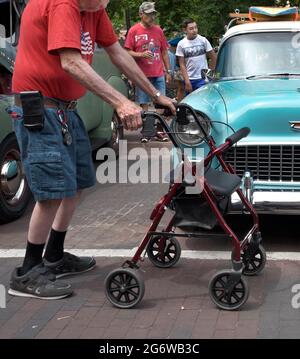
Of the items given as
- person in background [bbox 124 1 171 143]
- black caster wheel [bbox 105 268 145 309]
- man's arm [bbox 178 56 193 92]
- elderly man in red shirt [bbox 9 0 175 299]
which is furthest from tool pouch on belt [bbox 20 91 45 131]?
man's arm [bbox 178 56 193 92]

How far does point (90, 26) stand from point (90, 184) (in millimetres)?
1078

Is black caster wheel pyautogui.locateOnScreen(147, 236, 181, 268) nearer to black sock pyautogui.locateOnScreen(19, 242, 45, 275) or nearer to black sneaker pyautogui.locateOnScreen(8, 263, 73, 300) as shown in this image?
black sneaker pyautogui.locateOnScreen(8, 263, 73, 300)

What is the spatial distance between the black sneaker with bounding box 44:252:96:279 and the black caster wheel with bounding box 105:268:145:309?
70 centimetres

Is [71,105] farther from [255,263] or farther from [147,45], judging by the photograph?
[147,45]

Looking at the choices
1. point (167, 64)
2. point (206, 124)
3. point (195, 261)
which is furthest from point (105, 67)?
point (195, 261)

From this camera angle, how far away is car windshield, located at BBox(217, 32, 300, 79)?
21.5 ft

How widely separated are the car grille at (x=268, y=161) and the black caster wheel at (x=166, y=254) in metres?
0.85

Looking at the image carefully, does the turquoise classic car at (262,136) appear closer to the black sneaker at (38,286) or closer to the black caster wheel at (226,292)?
the black caster wheel at (226,292)

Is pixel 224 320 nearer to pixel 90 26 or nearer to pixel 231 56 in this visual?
pixel 90 26

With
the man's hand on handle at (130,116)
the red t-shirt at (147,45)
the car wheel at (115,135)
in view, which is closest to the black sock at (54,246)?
the man's hand on handle at (130,116)

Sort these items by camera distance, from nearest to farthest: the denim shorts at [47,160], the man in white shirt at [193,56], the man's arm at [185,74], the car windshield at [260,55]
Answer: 1. the denim shorts at [47,160]
2. the car windshield at [260,55]
3. the man's arm at [185,74]
4. the man in white shirt at [193,56]

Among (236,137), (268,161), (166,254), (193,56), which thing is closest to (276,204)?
(268,161)

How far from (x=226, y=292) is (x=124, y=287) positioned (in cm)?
63

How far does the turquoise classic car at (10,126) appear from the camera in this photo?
623cm
